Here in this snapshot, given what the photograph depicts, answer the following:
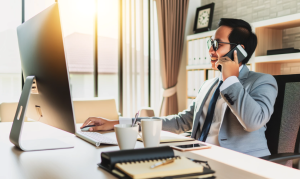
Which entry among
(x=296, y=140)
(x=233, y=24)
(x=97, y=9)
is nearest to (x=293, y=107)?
(x=296, y=140)

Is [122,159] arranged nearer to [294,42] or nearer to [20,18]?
[294,42]

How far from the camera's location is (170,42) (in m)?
3.94

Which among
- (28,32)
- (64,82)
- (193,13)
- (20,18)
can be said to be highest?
(193,13)

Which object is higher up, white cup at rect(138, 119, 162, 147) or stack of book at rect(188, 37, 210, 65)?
stack of book at rect(188, 37, 210, 65)

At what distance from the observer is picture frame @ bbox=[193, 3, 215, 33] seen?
148 inches

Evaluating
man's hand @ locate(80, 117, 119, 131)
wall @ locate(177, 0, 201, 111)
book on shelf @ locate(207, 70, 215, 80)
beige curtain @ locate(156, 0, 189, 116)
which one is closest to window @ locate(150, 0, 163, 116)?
beige curtain @ locate(156, 0, 189, 116)

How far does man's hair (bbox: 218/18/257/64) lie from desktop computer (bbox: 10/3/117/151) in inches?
39.7

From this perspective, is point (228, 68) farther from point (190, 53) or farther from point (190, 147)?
point (190, 53)

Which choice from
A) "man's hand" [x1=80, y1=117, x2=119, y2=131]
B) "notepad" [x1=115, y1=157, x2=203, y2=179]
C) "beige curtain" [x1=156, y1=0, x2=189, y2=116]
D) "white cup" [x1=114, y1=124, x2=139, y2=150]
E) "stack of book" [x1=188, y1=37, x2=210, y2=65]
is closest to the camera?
"notepad" [x1=115, y1=157, x2=203, y2=179]

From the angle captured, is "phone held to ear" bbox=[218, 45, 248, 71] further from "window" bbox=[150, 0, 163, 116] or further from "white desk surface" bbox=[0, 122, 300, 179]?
"window" bbox=[150, 0, 163, 116]

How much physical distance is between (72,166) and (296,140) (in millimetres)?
982

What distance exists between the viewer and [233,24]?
4.99 feet

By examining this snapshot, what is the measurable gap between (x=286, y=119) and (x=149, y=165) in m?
0.91

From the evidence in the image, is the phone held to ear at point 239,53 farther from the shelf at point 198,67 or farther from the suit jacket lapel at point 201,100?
the shelf at point 198,67
